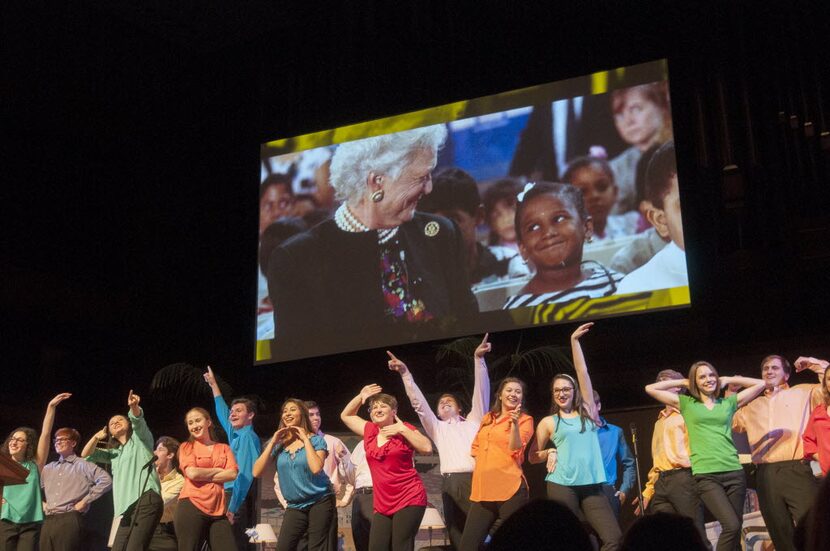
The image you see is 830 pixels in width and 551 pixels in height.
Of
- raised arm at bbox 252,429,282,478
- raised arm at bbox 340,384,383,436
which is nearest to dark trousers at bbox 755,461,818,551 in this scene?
raised arm at bbox 340,384,383,436

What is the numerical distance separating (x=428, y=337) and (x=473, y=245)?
0.94m

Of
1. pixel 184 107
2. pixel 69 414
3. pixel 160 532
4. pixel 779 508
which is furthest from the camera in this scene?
pixel 184 107

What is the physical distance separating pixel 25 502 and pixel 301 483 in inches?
103

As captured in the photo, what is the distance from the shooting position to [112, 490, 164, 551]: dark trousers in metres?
7.12

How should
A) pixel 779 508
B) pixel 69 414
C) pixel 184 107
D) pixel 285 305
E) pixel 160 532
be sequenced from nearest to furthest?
pixel 779 508
pixel 160 532
pixel 285 305
pixel 69 414
pixel 184 107

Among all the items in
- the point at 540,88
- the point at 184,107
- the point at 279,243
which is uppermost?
the point at 184,107

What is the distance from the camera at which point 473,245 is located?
370 inches

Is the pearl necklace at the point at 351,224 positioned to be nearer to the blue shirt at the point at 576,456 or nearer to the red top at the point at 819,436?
the blue shirt at the point at 576,456

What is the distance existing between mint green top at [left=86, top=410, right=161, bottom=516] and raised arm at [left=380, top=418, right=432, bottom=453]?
6.70 feet

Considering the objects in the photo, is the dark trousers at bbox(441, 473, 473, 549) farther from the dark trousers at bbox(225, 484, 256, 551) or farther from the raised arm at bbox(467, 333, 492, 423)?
the dark trousers at bbox(225, 484, 256, 551)

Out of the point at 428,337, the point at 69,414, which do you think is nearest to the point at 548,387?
the point at 428,337

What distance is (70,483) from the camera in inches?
312

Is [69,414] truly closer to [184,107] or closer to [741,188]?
[184,107]

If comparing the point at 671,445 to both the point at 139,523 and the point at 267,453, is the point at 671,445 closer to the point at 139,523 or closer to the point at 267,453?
the point at 267,453
